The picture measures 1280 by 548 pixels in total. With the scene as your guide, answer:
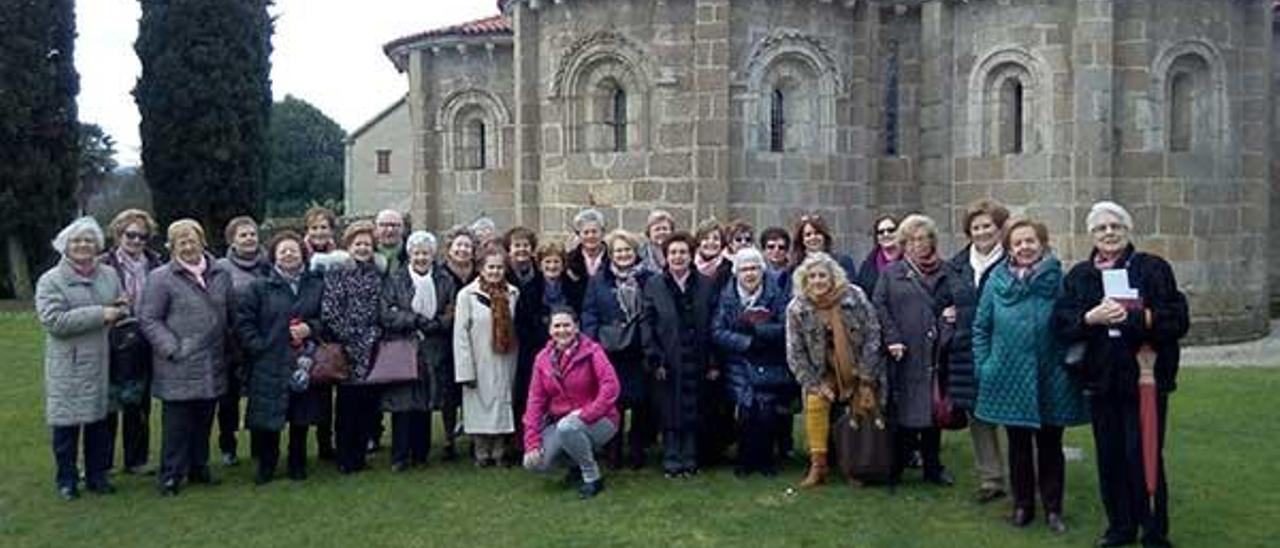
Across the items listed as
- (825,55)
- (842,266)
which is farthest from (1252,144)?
(842,266)

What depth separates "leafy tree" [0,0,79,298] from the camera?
89.8 feet

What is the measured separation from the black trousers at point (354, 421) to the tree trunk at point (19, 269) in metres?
22.9

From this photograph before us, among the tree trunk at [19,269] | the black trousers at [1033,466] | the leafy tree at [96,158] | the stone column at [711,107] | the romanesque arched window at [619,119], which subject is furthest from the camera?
the leafy tree at [96,158]

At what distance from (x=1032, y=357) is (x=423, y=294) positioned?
14.1 ft

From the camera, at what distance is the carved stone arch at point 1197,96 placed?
17766 mm

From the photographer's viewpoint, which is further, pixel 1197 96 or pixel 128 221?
pixel 1197 96

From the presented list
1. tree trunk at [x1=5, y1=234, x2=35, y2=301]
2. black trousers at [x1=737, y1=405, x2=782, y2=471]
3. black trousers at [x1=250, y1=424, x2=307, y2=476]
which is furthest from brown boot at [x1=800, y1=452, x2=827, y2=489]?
tree trunk at [x1=5, y1=234, x2=35, y2=301]

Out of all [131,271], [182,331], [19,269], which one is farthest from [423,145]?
[182,331]

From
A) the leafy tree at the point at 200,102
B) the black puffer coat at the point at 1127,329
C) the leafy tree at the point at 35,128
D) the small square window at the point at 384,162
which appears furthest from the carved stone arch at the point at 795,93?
the small square window at the point at 384,162

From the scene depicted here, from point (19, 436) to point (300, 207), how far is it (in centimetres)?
6098

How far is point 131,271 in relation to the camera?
939 centimetres

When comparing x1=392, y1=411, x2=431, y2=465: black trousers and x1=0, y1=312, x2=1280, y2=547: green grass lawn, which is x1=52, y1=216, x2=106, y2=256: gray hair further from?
x1=392, y1=411, x2=431, y2=465: black trousers

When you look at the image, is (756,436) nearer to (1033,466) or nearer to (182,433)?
(1033,466)

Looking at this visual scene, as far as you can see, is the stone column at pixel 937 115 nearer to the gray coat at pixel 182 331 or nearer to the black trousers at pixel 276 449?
the black trousers at pixel 276 449
